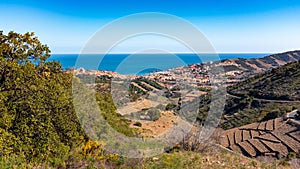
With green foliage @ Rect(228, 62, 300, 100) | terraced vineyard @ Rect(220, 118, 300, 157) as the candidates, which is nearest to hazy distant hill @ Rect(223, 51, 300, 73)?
green foliage @ Rect(228, 62, 300, 100)

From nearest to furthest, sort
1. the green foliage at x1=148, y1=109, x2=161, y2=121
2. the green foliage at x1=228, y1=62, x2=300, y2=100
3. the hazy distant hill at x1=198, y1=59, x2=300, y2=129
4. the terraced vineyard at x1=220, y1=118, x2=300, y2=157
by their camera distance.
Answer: the green foliage at x1=148, y1=109, x2=161, y2=121, the terraced vineyard at x1=220, y1=118, x2=300, y2=157, the hazy distant hill at x1=198, y1=59, x2=300, y2=129, the green foliage at x1=228, y1=62, x2=300, y2=100

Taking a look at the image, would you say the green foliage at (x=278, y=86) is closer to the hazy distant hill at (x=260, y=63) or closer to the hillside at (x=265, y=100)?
the hillside at (x=265, y=100)

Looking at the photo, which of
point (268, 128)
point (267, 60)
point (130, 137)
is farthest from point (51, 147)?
point (267, 60)

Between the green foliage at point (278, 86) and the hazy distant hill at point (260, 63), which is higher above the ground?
the hazy distant hill at point (260, 63)

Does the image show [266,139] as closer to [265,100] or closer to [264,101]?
[264,101]

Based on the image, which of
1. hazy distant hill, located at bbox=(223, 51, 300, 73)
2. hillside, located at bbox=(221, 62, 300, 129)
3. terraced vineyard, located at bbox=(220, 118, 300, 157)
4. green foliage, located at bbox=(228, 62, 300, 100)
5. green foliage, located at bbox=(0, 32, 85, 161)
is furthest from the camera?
hazy distant hill, located at bbox=(223, 51, 300, 73)

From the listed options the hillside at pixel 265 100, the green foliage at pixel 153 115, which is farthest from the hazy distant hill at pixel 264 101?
the green foliage at pixel 153 115

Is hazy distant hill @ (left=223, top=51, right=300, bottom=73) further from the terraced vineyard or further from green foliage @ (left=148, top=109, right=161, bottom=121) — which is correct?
green foliage @ (left=148, top=109, right=161, bottom=121)

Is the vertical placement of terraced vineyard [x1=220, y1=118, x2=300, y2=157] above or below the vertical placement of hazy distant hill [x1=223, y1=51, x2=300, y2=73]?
below
